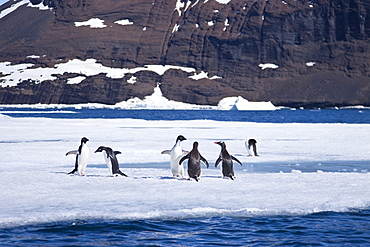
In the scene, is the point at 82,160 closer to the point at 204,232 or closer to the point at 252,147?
the point at 204,232

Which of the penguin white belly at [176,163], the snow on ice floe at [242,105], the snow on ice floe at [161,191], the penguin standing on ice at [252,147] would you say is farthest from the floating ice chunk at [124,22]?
the penguin white belly at [176,163]

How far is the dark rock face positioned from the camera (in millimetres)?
161000

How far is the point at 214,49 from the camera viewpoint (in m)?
181

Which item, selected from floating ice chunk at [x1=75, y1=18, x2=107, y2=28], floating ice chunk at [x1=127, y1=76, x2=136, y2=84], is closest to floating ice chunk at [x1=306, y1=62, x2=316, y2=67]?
floating ice chunk at [x1=127, y1=76, x2=136, y2=84]

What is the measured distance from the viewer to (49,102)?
530 ft

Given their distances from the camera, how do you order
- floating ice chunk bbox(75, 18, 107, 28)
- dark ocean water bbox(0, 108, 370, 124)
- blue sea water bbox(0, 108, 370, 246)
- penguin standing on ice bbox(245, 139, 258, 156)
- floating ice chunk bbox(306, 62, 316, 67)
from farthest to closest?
floating ice chunk bbox(75, 18, 107, 28) → floating ice chunk bbox(306, 62, 316, 67) → dark ocean water bbox(0, 108, 370, 124) → penguin standing on ice bbox(245, 139, 258, 156) → blue sea water bbox(0, 108, 370, 246)

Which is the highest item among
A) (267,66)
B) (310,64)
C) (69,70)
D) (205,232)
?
(310,64)

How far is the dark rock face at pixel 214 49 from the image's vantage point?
6339 inches

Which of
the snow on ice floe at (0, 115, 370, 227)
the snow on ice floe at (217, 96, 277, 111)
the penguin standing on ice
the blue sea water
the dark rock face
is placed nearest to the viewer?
the blue sea water

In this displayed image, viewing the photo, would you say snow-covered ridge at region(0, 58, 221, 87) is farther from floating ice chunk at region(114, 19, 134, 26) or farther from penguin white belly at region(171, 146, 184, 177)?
penguin white belly at region(171, 146, 184, 177)

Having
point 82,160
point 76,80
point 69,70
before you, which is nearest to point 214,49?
point 76,80

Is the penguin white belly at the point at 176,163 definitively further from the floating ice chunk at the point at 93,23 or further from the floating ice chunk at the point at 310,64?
the floating ice chunk at the point at 93,23

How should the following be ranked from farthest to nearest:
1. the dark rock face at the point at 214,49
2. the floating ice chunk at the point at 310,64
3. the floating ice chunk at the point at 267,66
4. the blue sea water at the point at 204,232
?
the floating ice chunk at the point at 267,66 < the floating ice chunk at the point at 310,64 < the dark rock face at the point at 214,49 < the blue sea water at the point at 204,232


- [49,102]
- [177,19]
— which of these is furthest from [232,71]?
[49,102]
